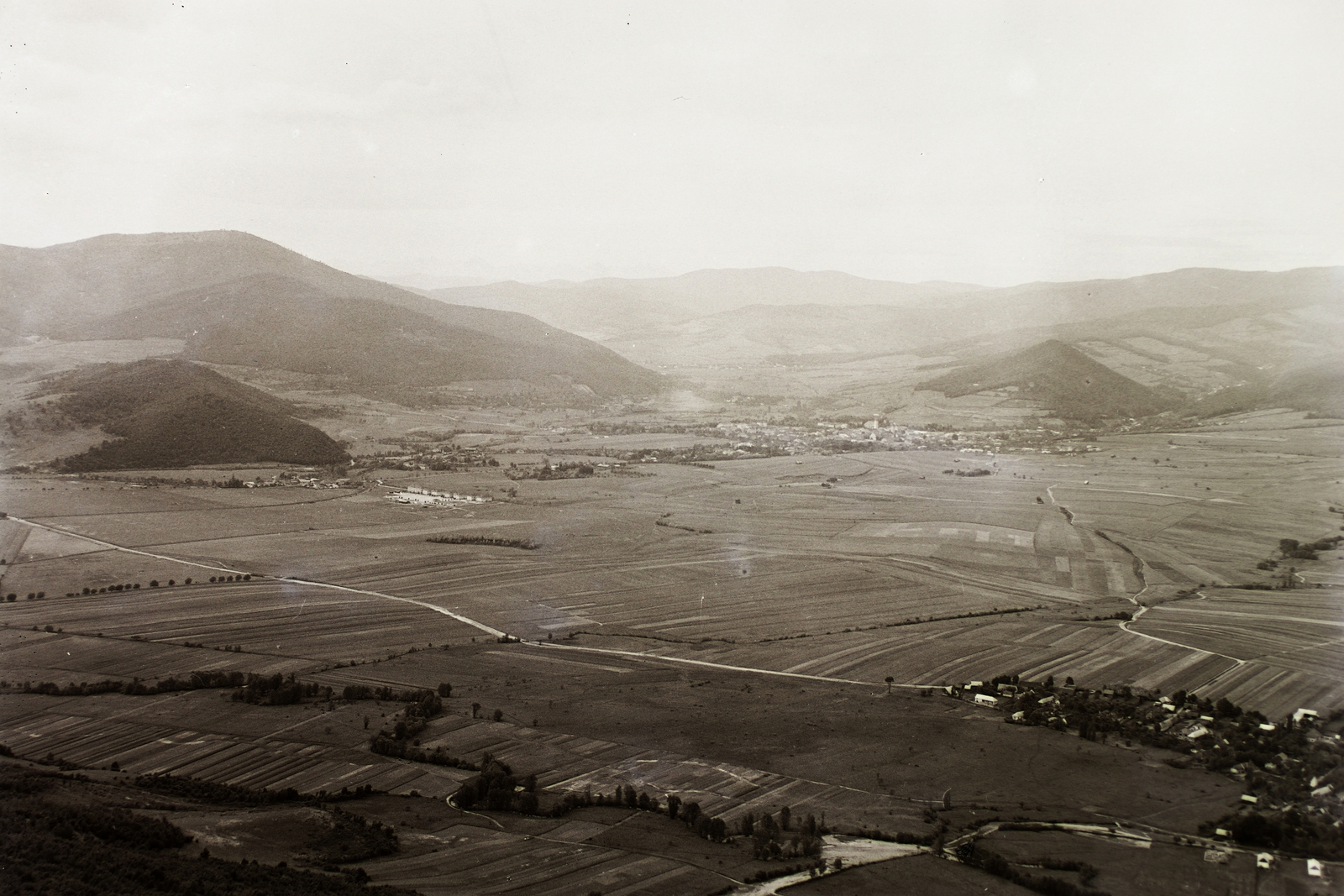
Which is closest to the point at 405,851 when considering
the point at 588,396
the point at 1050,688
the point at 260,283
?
the point at 1050,688

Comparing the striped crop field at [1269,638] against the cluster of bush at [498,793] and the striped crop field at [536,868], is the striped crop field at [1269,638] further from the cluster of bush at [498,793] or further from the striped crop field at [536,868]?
the cluster of bush at [498,793]

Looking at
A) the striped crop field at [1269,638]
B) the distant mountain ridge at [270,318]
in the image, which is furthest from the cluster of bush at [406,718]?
the distant mountain ridge at [270,318]

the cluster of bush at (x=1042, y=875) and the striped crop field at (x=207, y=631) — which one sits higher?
the striped crop field at (x=207, y=631)

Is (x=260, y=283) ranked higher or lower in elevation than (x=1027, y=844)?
higher

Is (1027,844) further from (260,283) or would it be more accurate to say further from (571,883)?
(260,283)

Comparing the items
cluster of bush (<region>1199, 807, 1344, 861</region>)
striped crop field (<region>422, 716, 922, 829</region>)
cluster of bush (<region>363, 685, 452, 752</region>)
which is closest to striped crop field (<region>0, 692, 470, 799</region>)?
cluster of bush (<region>363, 685, 452, 752</region>)

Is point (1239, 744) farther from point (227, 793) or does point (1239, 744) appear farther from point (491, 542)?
point (491, 542)

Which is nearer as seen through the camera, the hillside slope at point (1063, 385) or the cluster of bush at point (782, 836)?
the cluster of bush at point (782, 836)
